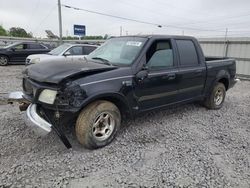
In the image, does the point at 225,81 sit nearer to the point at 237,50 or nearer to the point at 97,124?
the point at 97,124

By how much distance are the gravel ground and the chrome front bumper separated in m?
0.43

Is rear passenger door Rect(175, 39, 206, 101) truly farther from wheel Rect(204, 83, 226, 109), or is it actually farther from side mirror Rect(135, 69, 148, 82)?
side mirror Rect(135, 69, 148, 82)

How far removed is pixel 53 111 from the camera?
10.5 ft

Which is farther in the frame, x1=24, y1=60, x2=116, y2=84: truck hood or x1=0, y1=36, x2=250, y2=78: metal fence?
x1=0, y1=36, x2=250, y2=78: metal fence

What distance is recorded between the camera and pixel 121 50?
4199mm

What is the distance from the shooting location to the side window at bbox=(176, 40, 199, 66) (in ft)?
15.1

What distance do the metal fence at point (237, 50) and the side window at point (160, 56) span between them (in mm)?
7852

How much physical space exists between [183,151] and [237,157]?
80cm

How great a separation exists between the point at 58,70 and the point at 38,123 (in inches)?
31.0

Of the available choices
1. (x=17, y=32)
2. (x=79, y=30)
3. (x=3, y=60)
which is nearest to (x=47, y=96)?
(x=3, y=60)

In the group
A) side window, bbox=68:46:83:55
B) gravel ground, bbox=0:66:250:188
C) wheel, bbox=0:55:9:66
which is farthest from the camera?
wheel, bbox=0:55:9:66

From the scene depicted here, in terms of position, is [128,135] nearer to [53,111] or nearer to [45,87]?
[53,111]

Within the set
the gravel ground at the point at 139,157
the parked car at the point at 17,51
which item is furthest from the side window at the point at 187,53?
the parked car at the point at 17,51

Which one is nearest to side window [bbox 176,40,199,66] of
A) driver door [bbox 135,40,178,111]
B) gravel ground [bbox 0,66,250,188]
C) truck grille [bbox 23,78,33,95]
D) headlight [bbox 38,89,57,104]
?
driver door [bbox 135,40,178,111]
